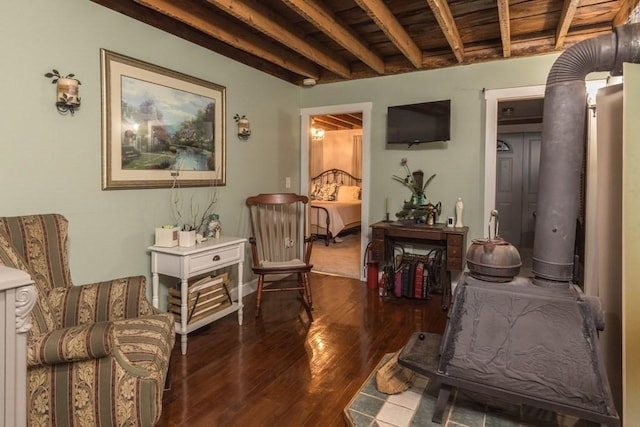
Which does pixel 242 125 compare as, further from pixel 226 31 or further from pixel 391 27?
pixel 391 27

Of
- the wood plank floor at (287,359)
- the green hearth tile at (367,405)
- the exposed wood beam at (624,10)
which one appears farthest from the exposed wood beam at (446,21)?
the green hearth tile at (367,405)

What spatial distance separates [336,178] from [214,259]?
6096 mm

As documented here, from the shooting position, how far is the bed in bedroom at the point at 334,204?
673 cm

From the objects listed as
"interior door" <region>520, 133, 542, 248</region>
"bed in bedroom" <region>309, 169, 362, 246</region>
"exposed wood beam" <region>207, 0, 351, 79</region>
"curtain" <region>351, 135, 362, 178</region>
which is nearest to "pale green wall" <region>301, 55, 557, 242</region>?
"exposed wood beam" <region>207, 0, 351, 79</region>

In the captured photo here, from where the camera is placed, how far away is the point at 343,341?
9.34 ft

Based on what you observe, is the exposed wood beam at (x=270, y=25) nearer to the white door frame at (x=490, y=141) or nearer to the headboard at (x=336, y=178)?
the white door frame at (x=490, y=141)

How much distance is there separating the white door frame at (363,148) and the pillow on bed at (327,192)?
3.22 meters

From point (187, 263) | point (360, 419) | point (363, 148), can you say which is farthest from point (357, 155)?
point (360, 419)

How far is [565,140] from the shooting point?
1.79 meters

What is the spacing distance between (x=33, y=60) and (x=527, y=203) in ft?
22.5

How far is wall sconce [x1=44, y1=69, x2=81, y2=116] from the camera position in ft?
7.51

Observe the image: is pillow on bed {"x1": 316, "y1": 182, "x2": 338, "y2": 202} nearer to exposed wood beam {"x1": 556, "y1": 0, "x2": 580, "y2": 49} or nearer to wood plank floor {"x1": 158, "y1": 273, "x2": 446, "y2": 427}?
wood plank floor {"x1": 158, "y1": 273, "x2": 446, "y2": 427}

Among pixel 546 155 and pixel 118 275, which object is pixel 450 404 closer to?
pixel 546 155

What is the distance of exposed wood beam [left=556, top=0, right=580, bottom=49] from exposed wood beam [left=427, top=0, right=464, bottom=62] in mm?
757
